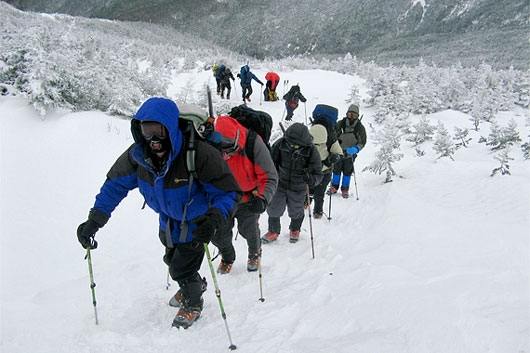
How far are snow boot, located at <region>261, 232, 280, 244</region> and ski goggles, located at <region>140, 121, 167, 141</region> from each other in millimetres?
3591

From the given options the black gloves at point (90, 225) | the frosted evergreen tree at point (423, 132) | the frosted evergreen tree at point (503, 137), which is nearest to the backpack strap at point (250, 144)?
the black gloves at point (90, 225)

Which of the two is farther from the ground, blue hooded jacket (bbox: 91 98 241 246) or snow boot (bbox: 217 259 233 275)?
blue hooded jacket (bbox: 91 98 241 246)

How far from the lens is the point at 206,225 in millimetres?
2797

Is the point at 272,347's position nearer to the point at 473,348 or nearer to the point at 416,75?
the point at 473,348

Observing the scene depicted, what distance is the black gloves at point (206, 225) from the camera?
280 centimetres

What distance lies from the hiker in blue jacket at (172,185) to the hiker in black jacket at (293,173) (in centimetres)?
249

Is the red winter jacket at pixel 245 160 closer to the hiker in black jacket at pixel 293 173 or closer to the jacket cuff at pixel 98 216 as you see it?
the hiker in black jacket at pixel 293 173

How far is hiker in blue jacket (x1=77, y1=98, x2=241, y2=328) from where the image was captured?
9.16 feet

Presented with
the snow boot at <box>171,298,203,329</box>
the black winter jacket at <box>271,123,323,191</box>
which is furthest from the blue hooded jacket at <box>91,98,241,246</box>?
the black winter jacket at <box>271,123,323,191</box>

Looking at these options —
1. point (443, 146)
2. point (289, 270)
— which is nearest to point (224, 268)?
point (289, 270)

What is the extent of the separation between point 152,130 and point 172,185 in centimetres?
53

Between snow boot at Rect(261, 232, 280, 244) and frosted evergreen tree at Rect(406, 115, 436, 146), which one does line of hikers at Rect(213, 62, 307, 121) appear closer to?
frosted evergreen tree at Rect(406, 115, 436, 146)

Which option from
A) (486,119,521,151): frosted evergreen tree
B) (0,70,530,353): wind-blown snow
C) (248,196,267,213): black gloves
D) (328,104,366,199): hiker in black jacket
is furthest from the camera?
(486,119,521,151): frosted evergreen tree

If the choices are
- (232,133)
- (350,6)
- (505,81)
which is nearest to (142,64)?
(232,133)
